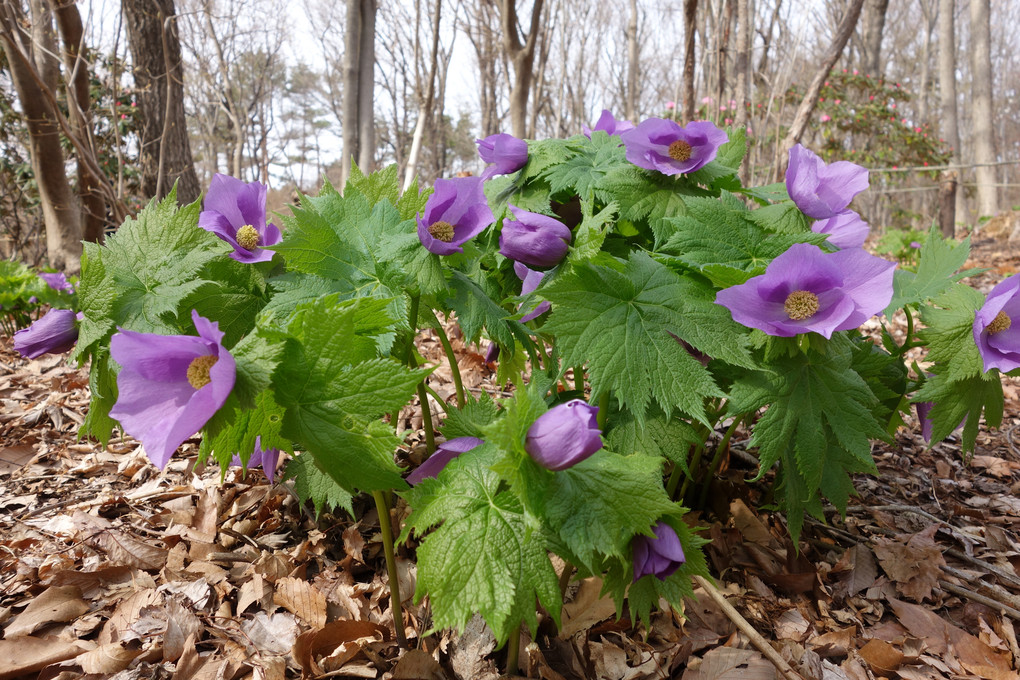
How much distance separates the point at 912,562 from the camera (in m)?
1.66

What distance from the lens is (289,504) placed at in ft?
6.16

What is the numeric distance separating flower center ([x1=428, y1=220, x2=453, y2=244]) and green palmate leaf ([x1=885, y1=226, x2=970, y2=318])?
39.5 inches

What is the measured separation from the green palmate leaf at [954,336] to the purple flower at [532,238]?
2.62 feet

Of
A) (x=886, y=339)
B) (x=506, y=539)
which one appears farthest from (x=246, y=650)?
(x=886, y=339)

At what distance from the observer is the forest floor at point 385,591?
4.18 feet

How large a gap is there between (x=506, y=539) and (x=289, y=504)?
1.25m

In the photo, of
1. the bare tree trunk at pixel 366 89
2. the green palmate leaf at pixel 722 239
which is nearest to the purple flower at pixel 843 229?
the green palmate leaf at pixel 722 239

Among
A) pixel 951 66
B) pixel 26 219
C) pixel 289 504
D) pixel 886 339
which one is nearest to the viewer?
pixel 886 339

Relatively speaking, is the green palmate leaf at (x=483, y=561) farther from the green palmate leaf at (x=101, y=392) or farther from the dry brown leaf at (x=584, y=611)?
the green palmate leaf at (x=101, y=392)

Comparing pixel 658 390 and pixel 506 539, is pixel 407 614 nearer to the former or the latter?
pixel 506 539

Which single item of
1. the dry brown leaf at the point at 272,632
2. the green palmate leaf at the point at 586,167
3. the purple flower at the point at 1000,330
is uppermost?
the green palmate leaf at the point at 586,167

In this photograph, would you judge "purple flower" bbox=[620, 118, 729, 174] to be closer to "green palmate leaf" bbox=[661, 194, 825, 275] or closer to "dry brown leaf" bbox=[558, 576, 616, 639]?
"green palmate leaf" bbox=[661, 194, 825, 275]

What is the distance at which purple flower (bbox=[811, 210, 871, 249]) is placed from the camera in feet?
4.13

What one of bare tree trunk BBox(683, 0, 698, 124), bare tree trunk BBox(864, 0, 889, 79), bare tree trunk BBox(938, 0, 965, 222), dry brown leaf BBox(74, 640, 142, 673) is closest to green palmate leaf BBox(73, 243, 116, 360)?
dry brown leaf BBox(74, 640, 142, 673)
